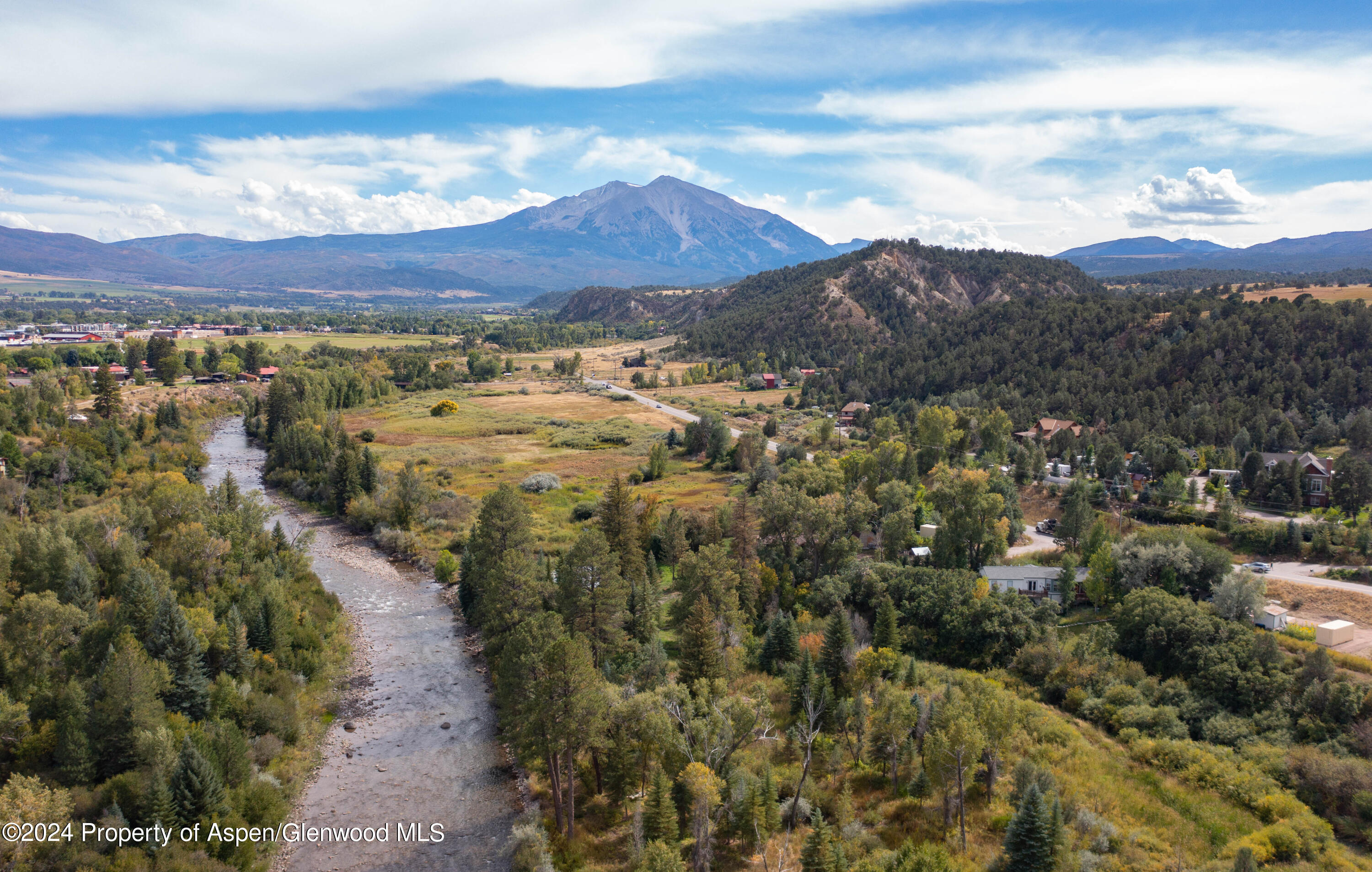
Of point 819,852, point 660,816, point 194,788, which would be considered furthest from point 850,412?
point 194,788

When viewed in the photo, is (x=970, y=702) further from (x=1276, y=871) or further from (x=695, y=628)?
(x=695, y=628)

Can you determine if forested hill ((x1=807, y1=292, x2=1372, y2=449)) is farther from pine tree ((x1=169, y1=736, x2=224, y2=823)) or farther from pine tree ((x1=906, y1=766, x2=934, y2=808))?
pine tree ((x1=169, y1=736, x2=224, y2=823))

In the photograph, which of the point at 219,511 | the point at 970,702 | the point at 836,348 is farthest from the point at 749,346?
the point at 970,702

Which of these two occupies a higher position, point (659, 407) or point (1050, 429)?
point (1050, 429)

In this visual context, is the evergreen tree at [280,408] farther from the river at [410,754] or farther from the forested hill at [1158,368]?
the forested hill at [1158,368]

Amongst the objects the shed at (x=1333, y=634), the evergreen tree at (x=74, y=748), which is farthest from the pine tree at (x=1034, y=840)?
the evergreen tree at (x=74, y=748)

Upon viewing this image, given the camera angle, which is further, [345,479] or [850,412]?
[850,412]

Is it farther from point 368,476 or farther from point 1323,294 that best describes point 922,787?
point 1323,294

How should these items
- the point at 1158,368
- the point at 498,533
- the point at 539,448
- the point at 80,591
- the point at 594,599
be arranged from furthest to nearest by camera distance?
the point at 1158,368, the point at 539,448, the point at 498,533, the point at 80,591, the point at 594,599
